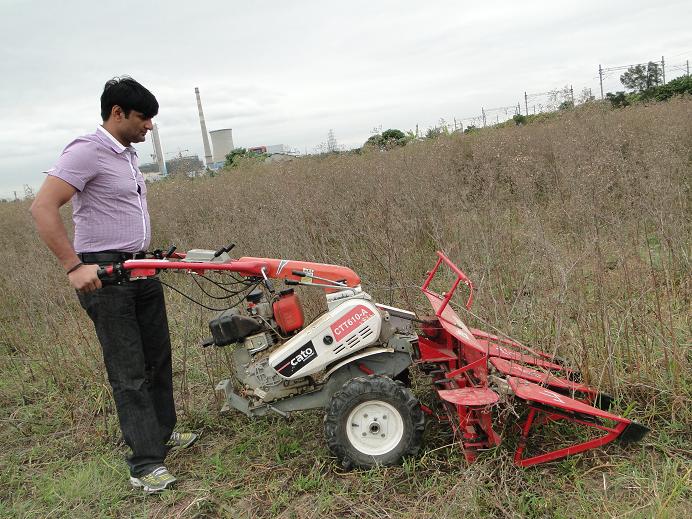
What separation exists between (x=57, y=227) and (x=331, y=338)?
4.68ft

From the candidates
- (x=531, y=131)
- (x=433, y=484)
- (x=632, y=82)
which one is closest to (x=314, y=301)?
(x=433, y=484)

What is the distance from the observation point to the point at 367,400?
2662 mm

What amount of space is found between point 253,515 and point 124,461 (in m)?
1.09

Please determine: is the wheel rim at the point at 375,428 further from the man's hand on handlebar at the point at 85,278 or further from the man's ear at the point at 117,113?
the man's ear at the point at 117,113

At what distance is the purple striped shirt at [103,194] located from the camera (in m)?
2.57

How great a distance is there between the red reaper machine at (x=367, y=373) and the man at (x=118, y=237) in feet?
0.52

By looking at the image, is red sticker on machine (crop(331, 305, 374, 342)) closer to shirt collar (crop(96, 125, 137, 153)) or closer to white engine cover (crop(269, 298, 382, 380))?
white engine cover (crop(269, 298, 382, 380))

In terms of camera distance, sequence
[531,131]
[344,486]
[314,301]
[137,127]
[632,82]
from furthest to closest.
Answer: [632,82] < [531,131] < [314,301] < [137,127] < [344,486]

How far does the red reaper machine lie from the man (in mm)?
158

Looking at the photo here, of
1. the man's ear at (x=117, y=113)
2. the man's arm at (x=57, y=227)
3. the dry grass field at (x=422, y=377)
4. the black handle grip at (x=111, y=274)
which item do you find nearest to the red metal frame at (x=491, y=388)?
the dry grass field at (x=422, y=377)

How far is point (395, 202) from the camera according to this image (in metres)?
5.94

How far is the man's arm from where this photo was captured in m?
2.45

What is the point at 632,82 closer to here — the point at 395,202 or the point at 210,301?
the point at 395,202

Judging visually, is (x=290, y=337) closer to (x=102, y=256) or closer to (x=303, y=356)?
(x=303, y=356)
